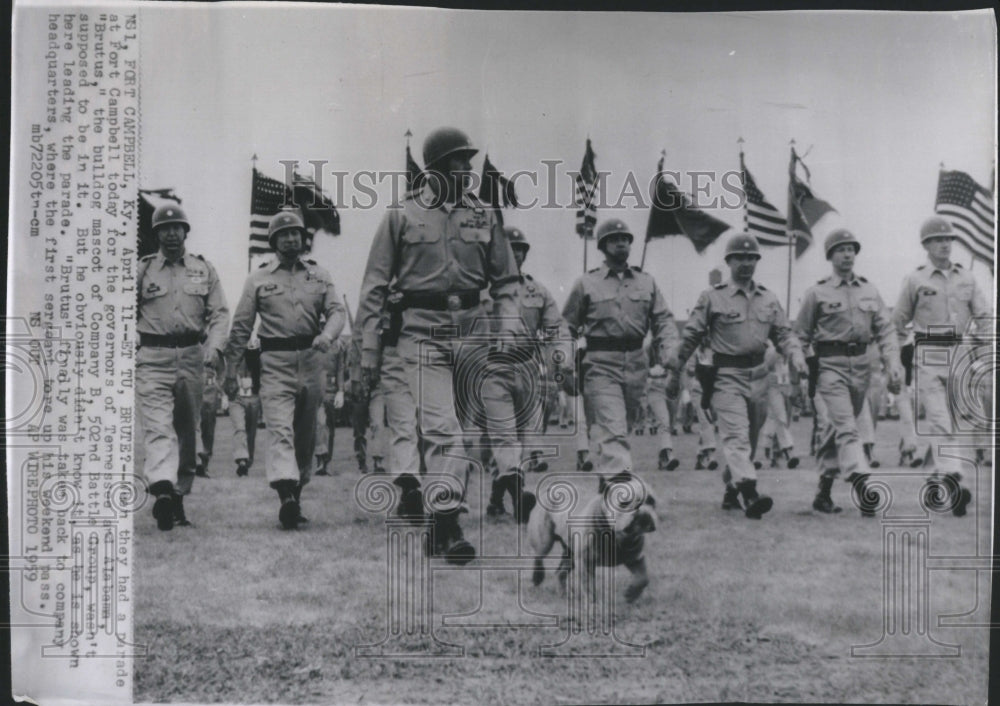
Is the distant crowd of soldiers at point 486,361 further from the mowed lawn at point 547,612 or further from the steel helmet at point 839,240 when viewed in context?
the mowed lawn at point 547,612

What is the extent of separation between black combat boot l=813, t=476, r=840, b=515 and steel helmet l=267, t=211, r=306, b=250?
114 inches

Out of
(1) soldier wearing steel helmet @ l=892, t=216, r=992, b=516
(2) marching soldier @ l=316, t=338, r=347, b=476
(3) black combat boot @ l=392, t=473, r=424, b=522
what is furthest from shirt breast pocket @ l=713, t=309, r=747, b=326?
(2) marching soldier @ l=316, t=338, r=347, b=476

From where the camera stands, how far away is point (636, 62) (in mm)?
4574

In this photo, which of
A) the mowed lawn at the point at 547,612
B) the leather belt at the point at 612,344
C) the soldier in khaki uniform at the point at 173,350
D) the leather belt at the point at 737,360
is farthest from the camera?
the leather belt at the point at 737,360

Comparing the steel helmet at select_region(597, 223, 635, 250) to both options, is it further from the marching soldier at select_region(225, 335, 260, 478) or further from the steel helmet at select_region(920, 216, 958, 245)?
the marching soldier at select_region(225, 335, 260, 478)

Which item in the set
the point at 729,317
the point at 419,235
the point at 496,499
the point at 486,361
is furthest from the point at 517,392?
the point at 729,317

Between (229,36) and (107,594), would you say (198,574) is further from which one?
(229,36)

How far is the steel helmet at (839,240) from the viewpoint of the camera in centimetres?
465

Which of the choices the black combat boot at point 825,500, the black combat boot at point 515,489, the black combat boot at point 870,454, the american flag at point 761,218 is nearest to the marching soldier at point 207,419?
the black combat boot at point 515,489

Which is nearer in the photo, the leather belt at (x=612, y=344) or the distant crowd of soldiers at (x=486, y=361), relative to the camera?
the distant crowd of soldiers at (x=486, y=361)

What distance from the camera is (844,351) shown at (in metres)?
4.77

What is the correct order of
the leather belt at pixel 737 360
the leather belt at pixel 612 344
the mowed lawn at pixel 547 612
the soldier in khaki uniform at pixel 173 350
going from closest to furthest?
1. the mowed lawn at pixel 547 612
2. the soldier in khaki uniform at pixel 173 350
3. the leather belt at pixel 612 344
4. the leather belt at pixel 737 360

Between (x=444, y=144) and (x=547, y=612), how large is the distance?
2.32m

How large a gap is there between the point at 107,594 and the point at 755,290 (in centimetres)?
354
